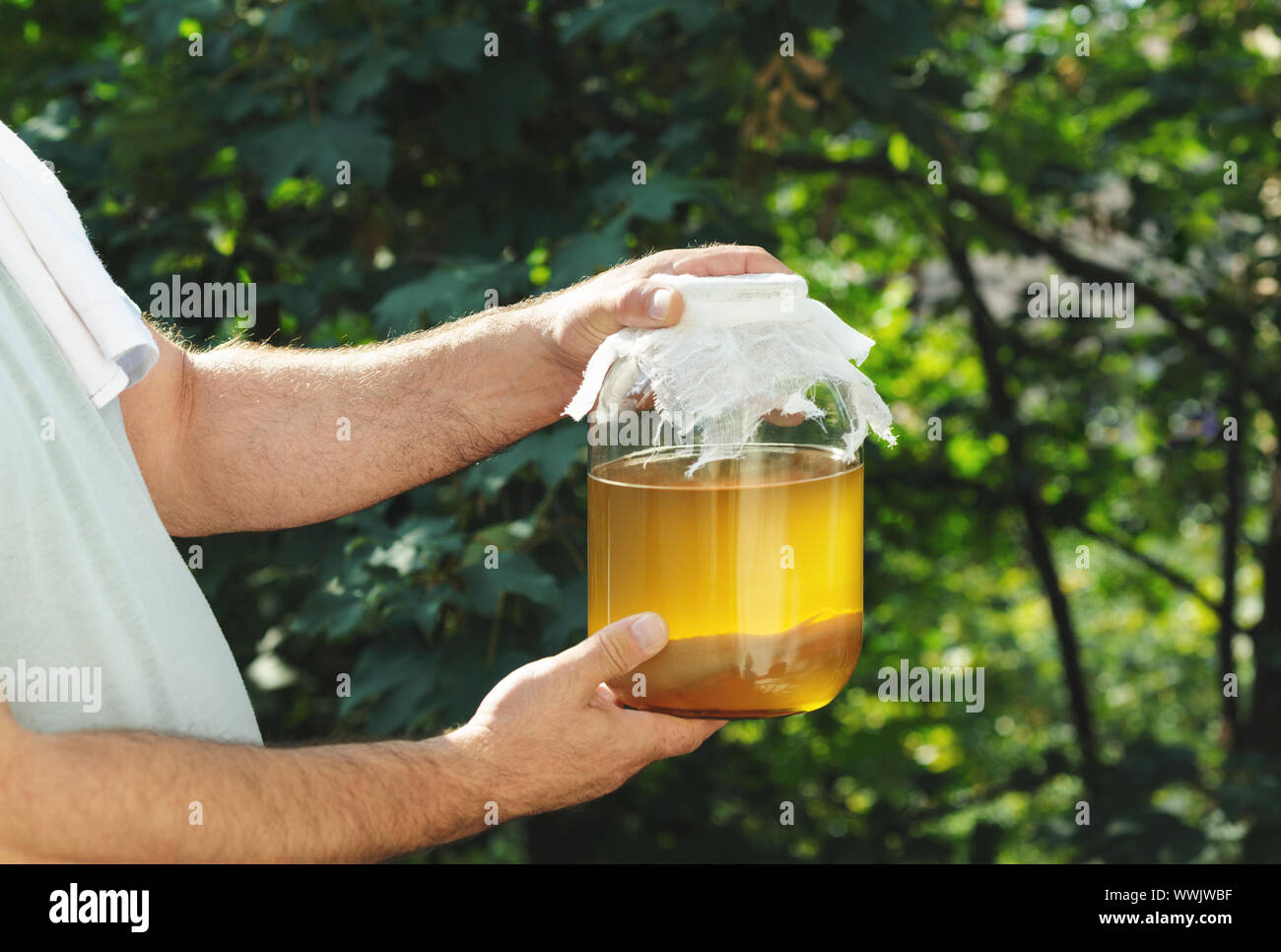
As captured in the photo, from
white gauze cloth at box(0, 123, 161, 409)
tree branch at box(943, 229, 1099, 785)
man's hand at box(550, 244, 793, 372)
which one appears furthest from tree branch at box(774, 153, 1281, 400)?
white gauze cloth at box(0, 123, 161, 409)

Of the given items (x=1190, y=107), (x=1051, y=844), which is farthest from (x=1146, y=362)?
(x=1051, y=844)

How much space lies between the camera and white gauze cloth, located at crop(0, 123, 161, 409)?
1300 mm

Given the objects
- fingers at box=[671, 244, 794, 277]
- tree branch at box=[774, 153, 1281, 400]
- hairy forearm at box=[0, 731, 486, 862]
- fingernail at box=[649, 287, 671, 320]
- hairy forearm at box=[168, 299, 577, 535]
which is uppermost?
tree branch at box=[774, 153, 1281, 400]

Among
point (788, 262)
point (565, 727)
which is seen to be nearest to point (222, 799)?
point (565, 727)

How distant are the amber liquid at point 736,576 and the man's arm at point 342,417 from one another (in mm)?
398

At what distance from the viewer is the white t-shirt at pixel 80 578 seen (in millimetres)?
1187

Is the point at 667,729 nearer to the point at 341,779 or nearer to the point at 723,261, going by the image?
the point at 341,779

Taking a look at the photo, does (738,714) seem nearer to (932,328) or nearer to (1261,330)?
(1261,330)

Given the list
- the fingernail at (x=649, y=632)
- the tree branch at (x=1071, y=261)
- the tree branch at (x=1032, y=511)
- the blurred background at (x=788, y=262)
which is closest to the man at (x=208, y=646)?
the fingernail at (x=649, y=632)

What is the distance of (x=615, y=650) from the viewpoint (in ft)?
4.30

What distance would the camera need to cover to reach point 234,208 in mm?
2658

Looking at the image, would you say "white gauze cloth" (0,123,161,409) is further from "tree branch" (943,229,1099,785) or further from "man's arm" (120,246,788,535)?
"tree branch" (943,229,1099,785)

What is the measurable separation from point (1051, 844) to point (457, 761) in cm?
203

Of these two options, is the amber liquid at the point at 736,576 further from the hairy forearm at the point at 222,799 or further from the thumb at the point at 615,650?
the hairy forearm at the point at 222,799
